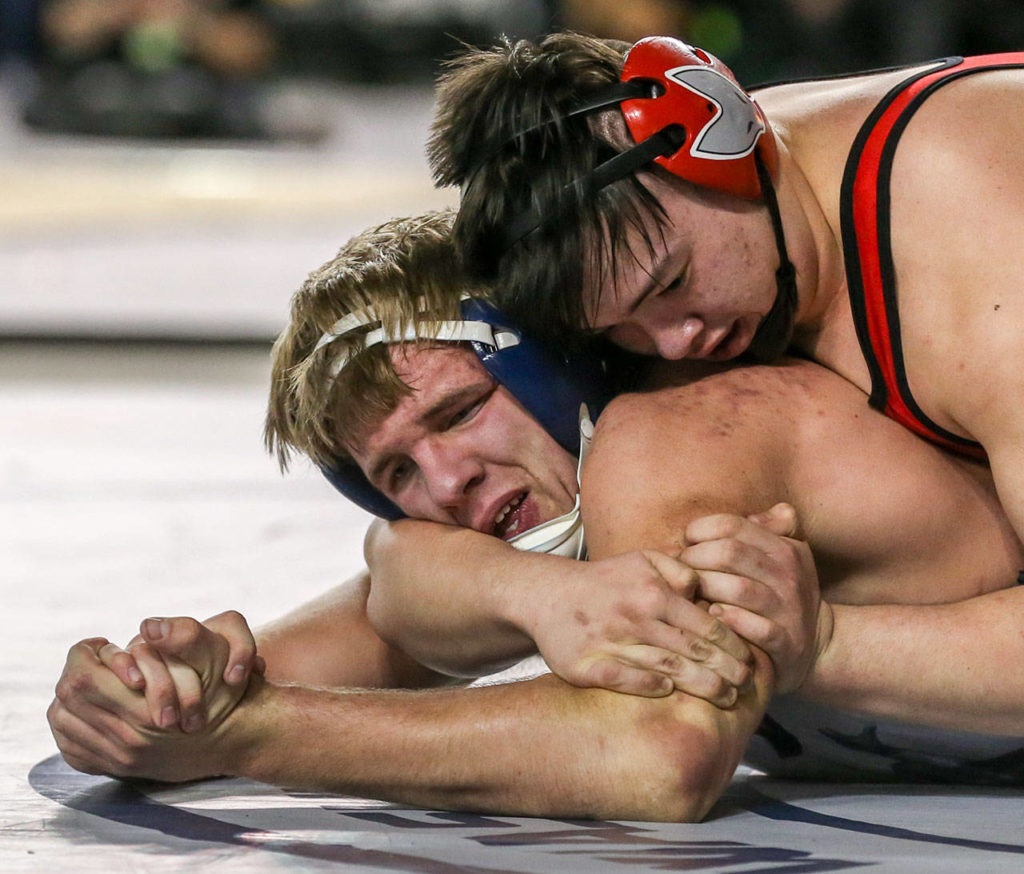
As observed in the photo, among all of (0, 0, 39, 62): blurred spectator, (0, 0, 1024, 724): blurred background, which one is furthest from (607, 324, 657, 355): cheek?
(0, 0, 39, 62): blurred spectator

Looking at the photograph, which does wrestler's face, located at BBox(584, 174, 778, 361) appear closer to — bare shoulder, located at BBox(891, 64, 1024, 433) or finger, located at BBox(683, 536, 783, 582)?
bare shoulder, located at BBox(891, 64, 1024, 433)

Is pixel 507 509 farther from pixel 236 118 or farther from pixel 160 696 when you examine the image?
pixel 236 118

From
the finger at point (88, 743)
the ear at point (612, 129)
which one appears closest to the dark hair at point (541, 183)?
the ear at point (612, 129)

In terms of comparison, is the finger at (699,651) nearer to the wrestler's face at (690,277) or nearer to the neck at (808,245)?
the wrestler's face at (690,277)

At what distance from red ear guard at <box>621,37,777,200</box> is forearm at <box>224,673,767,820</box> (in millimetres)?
696

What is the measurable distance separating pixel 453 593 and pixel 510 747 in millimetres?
335

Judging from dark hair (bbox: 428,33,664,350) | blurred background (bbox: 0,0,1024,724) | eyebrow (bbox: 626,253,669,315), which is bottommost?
blurred background (bbox: 0,0,1024,724)

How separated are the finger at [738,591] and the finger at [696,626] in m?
0.03

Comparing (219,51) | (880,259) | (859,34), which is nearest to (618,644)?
(880,259)

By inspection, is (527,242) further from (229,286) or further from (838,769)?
(229,286)

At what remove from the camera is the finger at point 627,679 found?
6.19 ft

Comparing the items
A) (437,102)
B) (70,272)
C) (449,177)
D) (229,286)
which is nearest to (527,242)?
(449,177)

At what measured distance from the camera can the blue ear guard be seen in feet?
7.60

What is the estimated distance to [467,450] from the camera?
2.35 m
